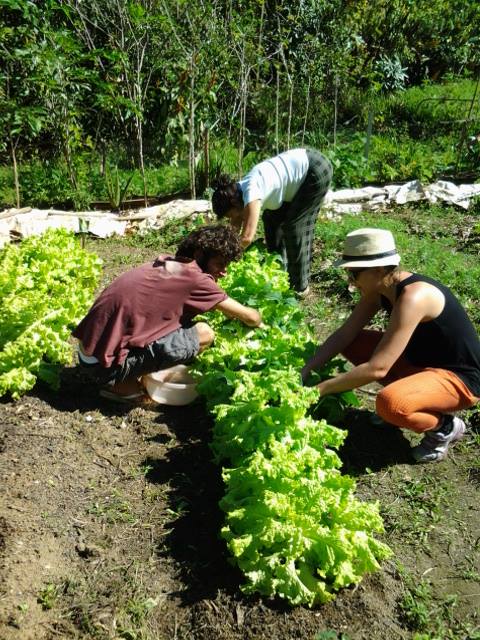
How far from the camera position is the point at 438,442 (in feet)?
12.3

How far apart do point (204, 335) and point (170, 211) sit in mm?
4307

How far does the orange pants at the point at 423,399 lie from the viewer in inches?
138

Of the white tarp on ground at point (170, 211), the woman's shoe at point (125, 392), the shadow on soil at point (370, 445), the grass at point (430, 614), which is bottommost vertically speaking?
the white tarp on ground at point (170, 211)

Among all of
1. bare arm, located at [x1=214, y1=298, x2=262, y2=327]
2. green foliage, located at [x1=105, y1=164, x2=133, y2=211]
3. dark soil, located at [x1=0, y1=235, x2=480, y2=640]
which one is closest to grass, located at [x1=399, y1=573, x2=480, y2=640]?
dark soil, located at [x1=0, y1=235, x2=480, y2=640]

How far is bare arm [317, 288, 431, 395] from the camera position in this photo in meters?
3.38

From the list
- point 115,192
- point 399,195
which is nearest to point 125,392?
point 115,192

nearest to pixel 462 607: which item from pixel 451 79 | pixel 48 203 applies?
pixel 48 203

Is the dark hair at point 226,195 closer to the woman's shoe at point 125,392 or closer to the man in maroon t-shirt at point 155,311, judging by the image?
the man in maroon t-shirt at point 155,311

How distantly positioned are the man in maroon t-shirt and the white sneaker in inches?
54.1

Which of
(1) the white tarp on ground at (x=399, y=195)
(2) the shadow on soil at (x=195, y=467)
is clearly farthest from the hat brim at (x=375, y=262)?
(1) the white tarp on ground at (x=399, y=195)

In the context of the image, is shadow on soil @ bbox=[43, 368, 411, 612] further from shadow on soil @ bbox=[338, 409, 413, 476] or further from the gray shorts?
the gray shorts

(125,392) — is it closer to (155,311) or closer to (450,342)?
(155,311)

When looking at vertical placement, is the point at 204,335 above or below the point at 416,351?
below

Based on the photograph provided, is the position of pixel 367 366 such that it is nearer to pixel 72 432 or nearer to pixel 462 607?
pixel 462 607
